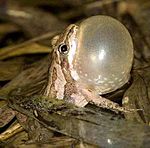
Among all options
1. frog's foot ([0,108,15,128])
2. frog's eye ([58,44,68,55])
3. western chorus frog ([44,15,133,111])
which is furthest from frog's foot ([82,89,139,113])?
frog's foot ([0,108,15,128])

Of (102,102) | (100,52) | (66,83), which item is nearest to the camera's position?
(100,52)

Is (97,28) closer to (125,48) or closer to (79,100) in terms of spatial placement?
(125,48)

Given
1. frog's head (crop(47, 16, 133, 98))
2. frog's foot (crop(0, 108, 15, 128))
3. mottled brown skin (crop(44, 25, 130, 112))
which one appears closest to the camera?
frog's head (crop(47, 16, 133, 98))

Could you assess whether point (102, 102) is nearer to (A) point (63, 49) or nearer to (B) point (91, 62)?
(B) point (91, 62)

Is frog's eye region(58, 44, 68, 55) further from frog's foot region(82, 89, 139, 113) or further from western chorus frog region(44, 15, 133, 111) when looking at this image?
frog's foot region(82, 89, 139, 113)

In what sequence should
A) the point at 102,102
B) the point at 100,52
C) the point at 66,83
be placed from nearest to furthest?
the point at 100,52, the point at 102,102, the point at 66,83

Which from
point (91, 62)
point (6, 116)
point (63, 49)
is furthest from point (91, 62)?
point (6, 116)

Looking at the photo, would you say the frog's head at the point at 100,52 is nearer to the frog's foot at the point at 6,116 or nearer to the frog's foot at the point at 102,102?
the frog's foot at the point at 102,102
